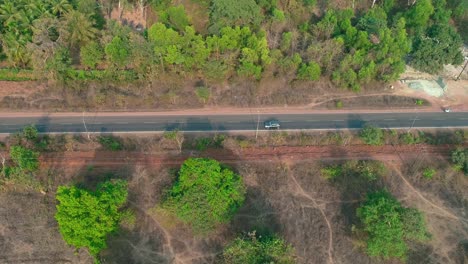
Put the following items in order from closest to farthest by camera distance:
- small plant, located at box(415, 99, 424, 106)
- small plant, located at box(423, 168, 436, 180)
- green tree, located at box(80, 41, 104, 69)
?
small plant, located at box(423, 168, 436, 180)
green tree, located at box(80, 41, 104, 69)
small plant, located at box(415, 99, 424, 106)

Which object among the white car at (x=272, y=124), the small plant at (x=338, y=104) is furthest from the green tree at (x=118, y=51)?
the small plant at (x=338, y=104)

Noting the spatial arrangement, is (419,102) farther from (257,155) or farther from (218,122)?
(218,122)

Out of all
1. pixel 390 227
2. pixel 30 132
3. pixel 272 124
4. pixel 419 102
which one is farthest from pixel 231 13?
pixel 390 227

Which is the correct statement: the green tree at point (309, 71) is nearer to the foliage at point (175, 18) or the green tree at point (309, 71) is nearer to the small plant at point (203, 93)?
the small plant at point (203, 93)

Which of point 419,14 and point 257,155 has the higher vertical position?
point 419,14

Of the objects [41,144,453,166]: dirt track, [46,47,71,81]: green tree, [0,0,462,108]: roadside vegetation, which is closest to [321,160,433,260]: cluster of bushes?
[41,144,453,166]: dirt track

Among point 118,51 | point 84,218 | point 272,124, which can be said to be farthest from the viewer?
point 118,51

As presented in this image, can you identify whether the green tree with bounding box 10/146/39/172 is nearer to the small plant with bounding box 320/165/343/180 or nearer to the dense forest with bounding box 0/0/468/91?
the dense forest with bounding box 0/0/468/91

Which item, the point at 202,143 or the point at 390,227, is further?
the point at 202,143
